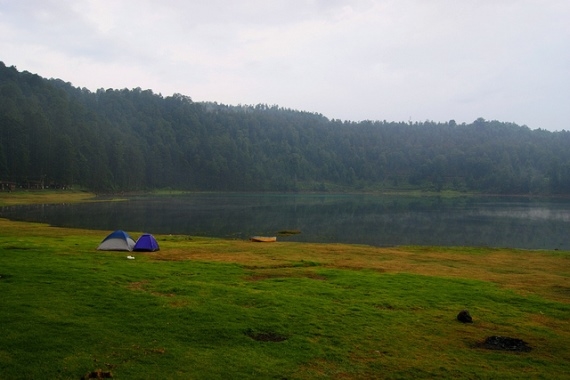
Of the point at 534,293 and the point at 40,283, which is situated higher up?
the point at 40,283

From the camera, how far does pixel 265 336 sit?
12398mm

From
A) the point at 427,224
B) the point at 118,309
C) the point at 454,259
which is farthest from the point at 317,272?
the point at 427,224

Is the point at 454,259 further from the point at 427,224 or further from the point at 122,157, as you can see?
the point at 122,157

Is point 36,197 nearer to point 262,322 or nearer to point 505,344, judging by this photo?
point 262,322

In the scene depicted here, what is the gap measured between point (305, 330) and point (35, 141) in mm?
141537

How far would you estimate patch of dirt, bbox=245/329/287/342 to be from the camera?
39.9 ft

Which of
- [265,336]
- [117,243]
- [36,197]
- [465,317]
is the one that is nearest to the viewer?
[265,336]

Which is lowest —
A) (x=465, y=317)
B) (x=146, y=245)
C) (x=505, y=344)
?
(x=505, y=344)

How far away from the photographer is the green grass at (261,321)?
10195mm

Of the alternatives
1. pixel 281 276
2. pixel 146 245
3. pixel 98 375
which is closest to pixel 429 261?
pixel 281 276

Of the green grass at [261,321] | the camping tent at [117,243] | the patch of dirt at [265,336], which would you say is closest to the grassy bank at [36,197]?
the camping tent at [117,243]

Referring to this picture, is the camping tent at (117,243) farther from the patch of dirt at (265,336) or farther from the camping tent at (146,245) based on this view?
the patch of dirt at (265,336)

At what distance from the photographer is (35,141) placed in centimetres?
13312

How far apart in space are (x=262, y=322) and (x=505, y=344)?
22.3 feet
